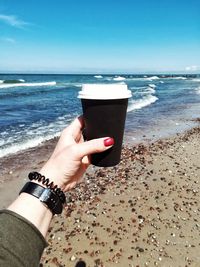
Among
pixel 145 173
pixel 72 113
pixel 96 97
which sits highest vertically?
pixel 96 97

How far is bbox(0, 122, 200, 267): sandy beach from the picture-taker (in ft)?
15.0

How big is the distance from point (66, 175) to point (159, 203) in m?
4.27

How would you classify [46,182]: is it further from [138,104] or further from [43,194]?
[138,104]

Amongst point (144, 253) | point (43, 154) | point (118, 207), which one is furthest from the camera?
point (43, 154)

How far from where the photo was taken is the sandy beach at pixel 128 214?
4586 millimetres

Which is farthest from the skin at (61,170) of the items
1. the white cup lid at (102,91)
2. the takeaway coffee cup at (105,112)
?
the white cup lid at (102,91)

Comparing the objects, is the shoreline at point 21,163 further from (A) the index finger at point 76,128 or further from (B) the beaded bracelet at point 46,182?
(B) the beaded bracelet at point 46,182

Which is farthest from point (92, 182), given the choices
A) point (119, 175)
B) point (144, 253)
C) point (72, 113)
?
point (72, 113)

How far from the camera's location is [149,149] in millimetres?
9812

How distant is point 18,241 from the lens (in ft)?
5.03

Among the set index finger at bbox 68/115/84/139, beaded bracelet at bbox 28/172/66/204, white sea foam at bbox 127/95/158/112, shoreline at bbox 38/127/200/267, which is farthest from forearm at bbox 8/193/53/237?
white sea foam at bbox 127/95/158/112

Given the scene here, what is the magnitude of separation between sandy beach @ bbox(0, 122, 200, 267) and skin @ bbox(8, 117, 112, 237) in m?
2.66

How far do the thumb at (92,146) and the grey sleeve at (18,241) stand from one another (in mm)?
652

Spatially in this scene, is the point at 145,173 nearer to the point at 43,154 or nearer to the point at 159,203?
the point at 159,203
